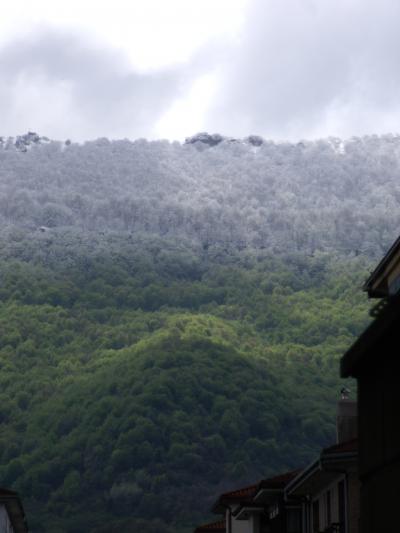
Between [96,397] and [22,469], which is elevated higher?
[96,397]

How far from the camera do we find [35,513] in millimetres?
159500

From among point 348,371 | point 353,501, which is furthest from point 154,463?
point 348,371

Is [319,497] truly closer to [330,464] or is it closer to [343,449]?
[330,464]

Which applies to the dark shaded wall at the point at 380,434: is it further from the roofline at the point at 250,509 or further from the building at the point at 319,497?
the roofline at the point at 250,509

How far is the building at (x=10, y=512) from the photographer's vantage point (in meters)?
41.9

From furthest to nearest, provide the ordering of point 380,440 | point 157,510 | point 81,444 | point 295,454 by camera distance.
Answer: point 81,444, point 295,454, point 157,510, point 380,440

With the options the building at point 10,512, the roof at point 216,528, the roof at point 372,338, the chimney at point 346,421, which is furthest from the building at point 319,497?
the roof at point 216,528

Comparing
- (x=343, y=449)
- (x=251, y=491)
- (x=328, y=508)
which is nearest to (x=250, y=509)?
(x=251, y=491)

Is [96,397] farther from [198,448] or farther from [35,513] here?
[35,513]

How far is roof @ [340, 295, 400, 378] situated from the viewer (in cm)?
1159

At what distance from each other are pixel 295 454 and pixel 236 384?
22070 mm

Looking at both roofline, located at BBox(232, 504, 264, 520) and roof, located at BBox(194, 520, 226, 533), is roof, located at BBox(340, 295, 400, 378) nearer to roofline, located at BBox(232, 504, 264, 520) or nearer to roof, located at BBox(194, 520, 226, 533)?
roofline, located at BBox(232, 504, 264, 520)

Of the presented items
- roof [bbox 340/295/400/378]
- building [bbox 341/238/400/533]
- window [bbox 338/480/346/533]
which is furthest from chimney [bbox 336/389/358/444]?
building [bbox 341/238/400/533]

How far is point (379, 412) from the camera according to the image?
1254 cm
